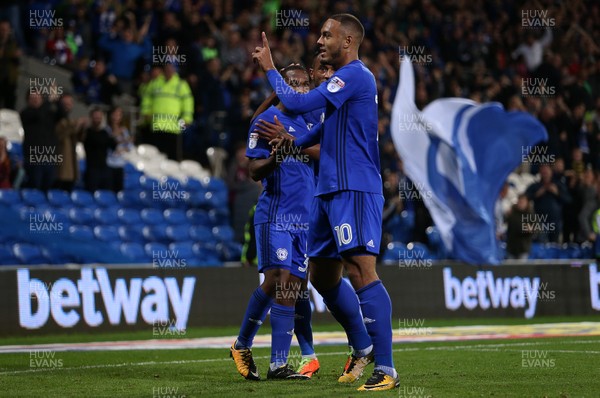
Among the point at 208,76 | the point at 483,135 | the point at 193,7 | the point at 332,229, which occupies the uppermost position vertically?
the point at 193,7

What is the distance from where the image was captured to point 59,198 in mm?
16734

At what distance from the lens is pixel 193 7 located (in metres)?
21.1

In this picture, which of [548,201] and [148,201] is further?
[548,201]

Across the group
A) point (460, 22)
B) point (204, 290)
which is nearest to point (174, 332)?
point (204, 290)

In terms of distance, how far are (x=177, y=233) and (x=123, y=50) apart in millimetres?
4090

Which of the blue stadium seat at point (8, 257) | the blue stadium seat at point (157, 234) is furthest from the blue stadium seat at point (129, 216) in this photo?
the blue stadium seat at point (8, 257)

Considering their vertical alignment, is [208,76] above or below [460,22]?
below

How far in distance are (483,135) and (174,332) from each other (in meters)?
7.71

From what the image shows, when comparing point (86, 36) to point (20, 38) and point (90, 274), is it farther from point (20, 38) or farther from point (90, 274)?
point (90, 274)

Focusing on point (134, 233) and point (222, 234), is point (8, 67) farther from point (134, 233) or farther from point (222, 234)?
point (222, 234)

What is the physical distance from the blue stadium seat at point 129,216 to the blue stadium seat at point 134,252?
0.77 meters

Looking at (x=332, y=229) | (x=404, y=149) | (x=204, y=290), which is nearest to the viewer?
(x=332, y=229)

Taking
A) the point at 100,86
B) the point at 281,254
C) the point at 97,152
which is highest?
the point at 100,86

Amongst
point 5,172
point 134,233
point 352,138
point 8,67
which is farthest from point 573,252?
point 352,138
